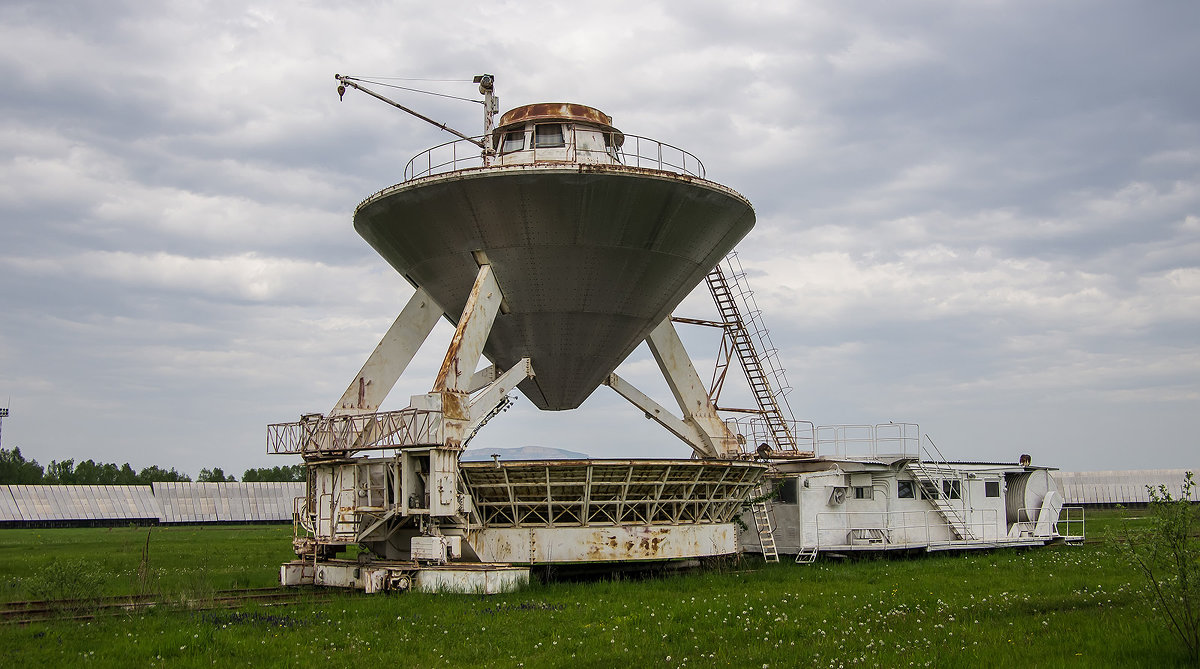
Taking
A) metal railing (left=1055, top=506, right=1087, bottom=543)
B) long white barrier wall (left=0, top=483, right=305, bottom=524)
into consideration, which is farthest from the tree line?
metal railing (left=1055, top=506, right=1087, bottom=543)

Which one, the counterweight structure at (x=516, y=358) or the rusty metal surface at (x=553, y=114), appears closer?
the counterweight structure at (x=516, y=358)

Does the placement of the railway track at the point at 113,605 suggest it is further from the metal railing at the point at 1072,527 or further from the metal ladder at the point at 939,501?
the metal railing at the point at 1072,527

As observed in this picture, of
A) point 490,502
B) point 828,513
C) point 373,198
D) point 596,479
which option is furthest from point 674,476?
point 373,198

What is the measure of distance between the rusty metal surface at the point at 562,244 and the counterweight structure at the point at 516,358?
0.16ft

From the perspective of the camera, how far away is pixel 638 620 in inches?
704

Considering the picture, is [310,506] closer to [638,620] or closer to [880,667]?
[638,620]

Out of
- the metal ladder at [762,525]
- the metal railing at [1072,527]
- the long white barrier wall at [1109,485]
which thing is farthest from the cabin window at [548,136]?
the long white barrier wall at [1109,485]

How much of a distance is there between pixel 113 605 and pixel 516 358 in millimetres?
12827

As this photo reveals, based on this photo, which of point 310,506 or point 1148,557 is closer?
point 1148,557

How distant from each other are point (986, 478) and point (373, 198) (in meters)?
22.7

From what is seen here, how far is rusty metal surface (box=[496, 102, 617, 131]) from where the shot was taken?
28.8 metres

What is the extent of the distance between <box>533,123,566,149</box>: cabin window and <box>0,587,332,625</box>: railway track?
1378 centimetres

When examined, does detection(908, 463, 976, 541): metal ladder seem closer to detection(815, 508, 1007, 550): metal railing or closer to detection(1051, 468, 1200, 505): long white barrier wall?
detection(815, 508, 1007, 550): metal railing

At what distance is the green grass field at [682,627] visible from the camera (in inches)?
559
